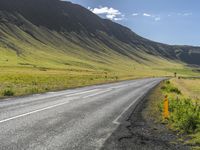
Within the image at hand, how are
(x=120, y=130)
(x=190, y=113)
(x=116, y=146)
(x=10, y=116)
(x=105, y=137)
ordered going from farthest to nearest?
(x=10, y=116)
(x=190, y=113)
(x=120, y=130)
(x=105, y=137)
(x=116, y=146)

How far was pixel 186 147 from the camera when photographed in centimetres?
1057

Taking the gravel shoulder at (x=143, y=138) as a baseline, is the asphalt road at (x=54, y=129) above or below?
above

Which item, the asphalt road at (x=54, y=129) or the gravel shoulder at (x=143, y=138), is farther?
→ the gravel shoulder at (x=143, y=138)

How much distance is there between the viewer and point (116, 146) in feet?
33.9

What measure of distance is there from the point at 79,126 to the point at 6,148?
4433mm

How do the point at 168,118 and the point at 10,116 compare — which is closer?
the point at 10,116

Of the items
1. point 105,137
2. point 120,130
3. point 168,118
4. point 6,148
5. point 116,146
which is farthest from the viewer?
point 168,118

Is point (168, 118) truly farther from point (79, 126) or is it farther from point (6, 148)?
point (6, 148)

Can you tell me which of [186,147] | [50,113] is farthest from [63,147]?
[50,113]

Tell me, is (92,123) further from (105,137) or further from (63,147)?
(63,147)

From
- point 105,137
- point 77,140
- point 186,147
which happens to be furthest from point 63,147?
point 186,147

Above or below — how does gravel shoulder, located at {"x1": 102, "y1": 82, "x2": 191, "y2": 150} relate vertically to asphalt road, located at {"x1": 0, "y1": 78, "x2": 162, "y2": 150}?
below

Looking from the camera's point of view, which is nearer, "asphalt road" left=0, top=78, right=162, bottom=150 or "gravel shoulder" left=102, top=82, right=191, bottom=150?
"asphalt road" left=0, top=78, right=162, bottom=150

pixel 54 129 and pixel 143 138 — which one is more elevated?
pixel 54 129
